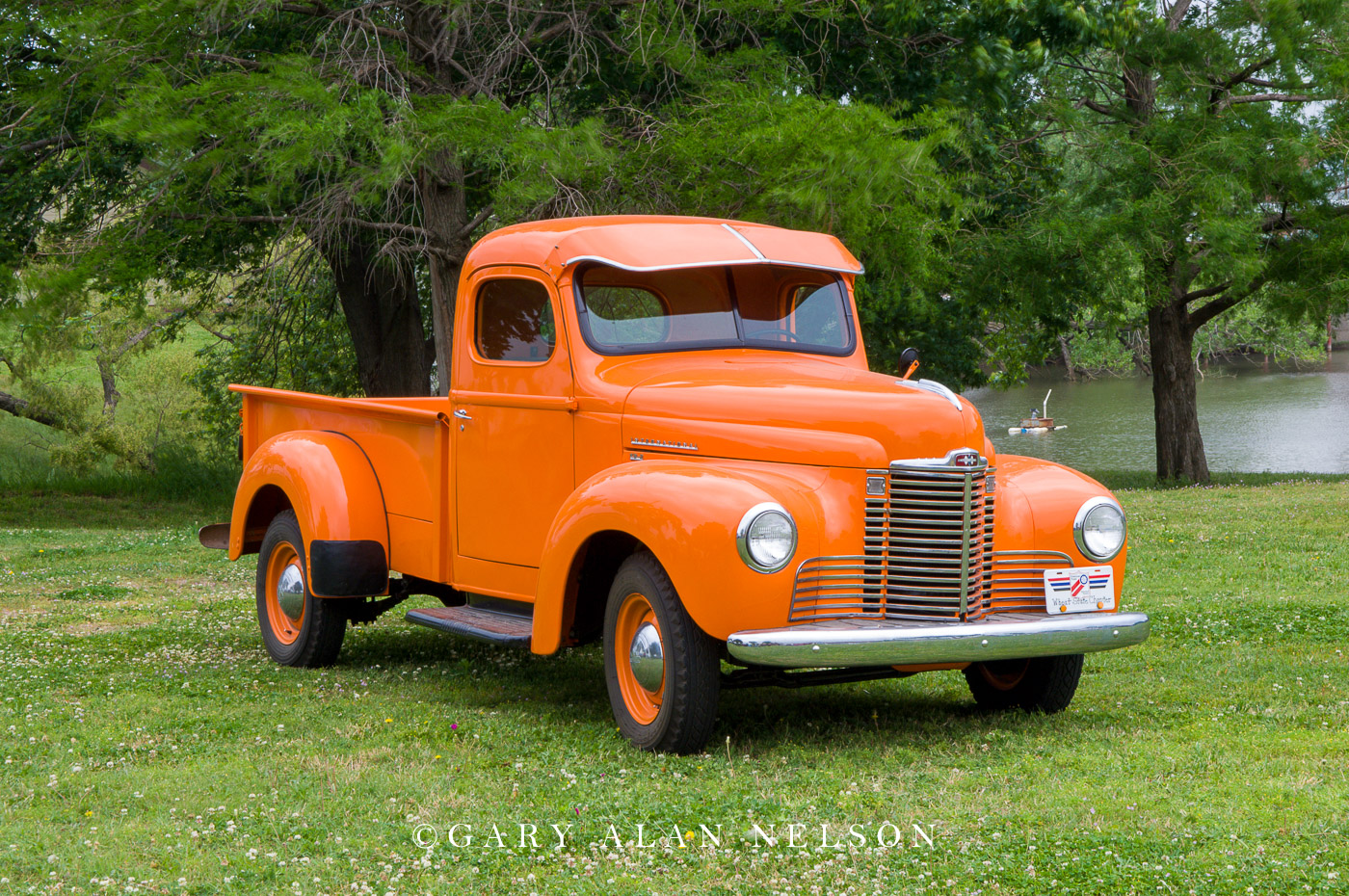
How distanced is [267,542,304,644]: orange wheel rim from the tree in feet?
46.6

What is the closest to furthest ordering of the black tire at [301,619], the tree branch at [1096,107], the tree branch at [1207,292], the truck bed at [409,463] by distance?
the truck bed at [409,463], the black tire at [301,619], the tree branch at [1207,292], the tree branch at [1096,107]

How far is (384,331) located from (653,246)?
13583 mm

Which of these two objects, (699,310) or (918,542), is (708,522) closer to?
(918,542)

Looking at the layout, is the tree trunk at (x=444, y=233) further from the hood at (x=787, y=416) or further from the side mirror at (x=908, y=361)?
the hood at (x=787, y=416)

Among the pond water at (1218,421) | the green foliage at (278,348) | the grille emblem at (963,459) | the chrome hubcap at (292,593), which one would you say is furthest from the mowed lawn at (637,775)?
the pond water at (1218,421)

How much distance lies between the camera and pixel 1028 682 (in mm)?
6555

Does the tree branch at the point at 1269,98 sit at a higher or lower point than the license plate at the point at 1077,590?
higher

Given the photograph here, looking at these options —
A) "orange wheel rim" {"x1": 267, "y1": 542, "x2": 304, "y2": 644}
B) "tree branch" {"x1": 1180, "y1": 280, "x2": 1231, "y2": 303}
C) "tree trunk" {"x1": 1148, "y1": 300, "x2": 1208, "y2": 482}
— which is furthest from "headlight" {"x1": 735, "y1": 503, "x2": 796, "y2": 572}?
"tree trunk" {"x1": 1148, "y1": 300, "x2": 1208, "y2": 482}

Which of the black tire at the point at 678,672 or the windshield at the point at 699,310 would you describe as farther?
the windshield at the point at 699,310

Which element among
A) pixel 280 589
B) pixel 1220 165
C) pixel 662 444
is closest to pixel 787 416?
pixel 662 444

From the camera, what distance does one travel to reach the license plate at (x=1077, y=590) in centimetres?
592

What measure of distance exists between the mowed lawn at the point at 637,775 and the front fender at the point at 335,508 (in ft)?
2.00

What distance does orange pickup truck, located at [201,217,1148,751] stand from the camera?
5.43 meters

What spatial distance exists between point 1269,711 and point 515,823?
3716 mm
